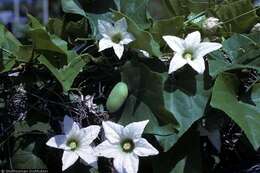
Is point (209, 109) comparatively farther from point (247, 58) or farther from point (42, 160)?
point (42, 160)

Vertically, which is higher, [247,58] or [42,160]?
[247,58]

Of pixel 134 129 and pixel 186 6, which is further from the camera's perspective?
pixel 186 6

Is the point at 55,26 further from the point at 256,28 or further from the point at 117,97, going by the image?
the point at 256,28

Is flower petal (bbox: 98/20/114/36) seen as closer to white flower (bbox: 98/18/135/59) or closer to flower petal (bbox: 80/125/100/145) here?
white flower (bbox: 98/18/135/59)

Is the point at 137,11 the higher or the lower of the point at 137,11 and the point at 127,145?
the higher

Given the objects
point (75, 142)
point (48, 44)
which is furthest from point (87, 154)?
point (48, 44)

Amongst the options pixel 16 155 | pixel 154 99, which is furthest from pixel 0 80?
pixel 154 99
